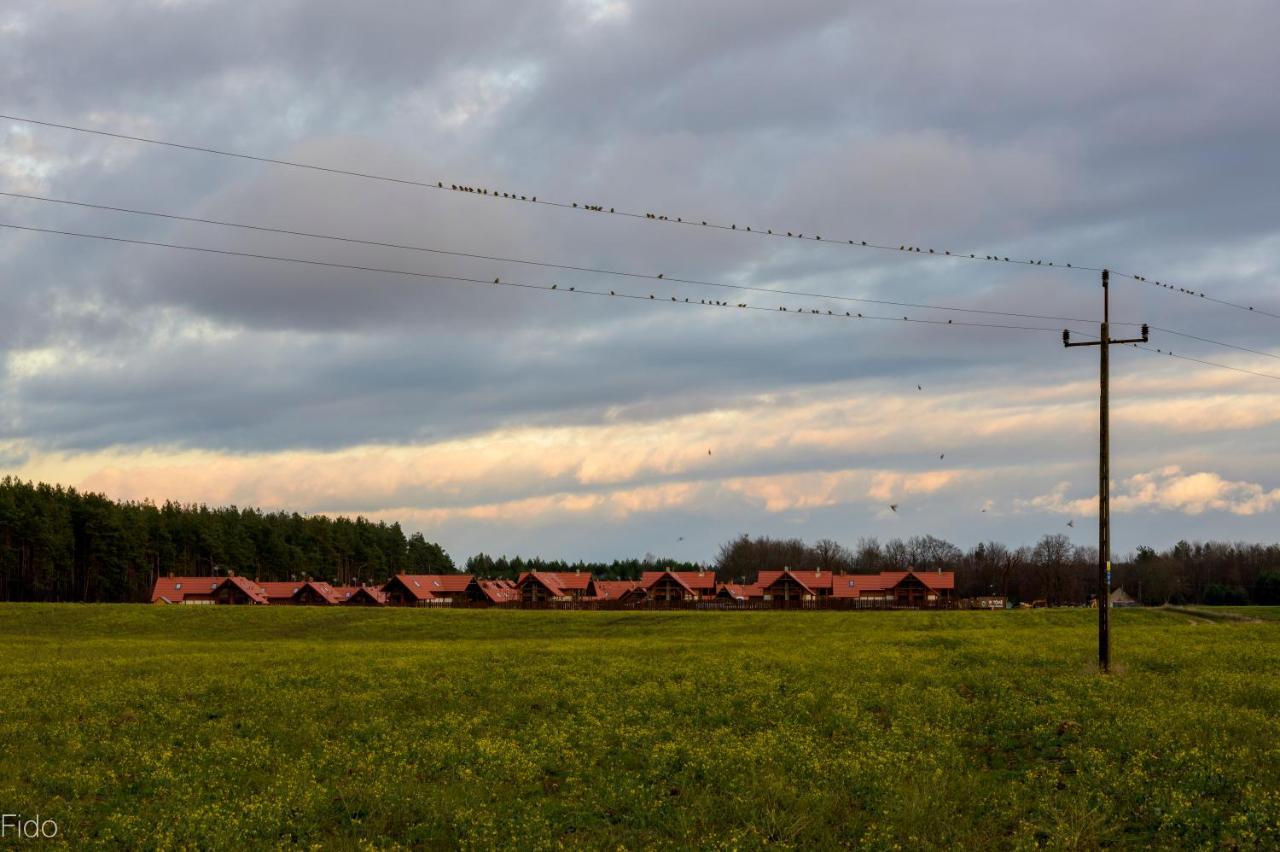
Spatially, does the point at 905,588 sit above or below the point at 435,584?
above

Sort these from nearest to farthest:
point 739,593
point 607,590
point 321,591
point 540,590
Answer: point 321,591 < point 540,590 < point 739,593 < point 607,590

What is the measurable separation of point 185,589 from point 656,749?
146 meters

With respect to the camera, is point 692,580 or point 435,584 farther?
point 692,580

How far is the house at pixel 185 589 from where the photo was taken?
506 ft

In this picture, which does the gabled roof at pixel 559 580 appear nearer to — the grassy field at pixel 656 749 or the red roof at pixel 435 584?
the red roof at pixel 435 584

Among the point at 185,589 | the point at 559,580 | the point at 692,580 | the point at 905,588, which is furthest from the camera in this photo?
the point at 692,580

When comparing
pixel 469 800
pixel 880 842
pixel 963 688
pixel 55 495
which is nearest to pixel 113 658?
pixel 469 800

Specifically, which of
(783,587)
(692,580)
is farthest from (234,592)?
(783,587)

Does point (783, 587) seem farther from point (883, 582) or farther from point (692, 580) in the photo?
point (692, 580)

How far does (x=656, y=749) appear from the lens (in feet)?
92.6

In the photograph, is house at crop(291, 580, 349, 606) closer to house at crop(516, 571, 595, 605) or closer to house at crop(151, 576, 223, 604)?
house at crop(151, 576, 223, 604)

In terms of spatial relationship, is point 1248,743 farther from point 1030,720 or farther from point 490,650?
point 490,650

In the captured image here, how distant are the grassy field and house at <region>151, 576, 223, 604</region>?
11244cm

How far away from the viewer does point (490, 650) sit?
179ft
